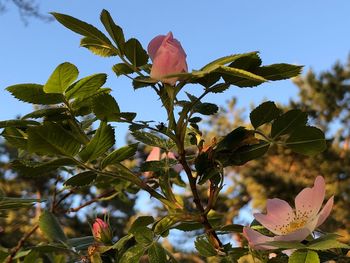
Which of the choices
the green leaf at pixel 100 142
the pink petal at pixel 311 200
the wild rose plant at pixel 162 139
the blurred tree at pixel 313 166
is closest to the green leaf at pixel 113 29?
the wild rose plant at pixel 162 139

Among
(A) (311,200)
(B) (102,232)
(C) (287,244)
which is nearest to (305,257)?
(C) (287,244)

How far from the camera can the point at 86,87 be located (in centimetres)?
69

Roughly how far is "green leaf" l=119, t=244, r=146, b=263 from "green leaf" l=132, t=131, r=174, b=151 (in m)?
0.15

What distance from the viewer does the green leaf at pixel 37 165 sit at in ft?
2.08

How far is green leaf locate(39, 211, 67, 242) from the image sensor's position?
77cm

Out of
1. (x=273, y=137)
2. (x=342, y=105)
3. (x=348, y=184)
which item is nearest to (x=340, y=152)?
(x=348, y=184)

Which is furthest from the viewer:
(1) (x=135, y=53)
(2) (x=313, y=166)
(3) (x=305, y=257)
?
(2) (x=313, y=166)

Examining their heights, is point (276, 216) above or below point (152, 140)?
below

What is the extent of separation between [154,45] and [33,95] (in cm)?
18

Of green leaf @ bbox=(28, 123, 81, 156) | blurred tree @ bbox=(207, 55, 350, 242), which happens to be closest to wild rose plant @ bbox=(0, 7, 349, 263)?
green leaf @ bbox=(28, 123, 81, 156)

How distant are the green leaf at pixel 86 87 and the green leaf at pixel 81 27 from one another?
0.06m

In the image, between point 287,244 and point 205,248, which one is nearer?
point 287,244

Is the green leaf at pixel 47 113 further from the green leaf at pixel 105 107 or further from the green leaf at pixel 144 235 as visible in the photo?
the green leaf at pixel 144 235

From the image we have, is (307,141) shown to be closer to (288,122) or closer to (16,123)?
(288,122)
